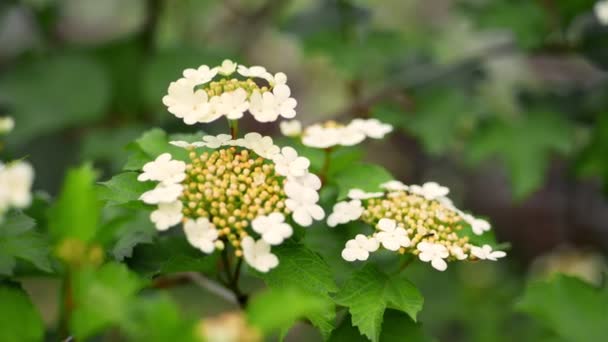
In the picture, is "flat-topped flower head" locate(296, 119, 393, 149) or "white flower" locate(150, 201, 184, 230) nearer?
"white flower" locate(150, 201, 184, 230)

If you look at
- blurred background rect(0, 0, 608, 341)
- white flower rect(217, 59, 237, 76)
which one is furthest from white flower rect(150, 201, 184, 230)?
blurred background rect(0, 0, 608, 341)

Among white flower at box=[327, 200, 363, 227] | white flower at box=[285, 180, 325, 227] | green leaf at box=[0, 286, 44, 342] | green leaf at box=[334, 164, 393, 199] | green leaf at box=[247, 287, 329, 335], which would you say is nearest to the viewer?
green leaf at box=[247, 287, 329, 335]

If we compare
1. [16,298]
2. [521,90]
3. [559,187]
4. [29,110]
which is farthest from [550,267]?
[16,298]

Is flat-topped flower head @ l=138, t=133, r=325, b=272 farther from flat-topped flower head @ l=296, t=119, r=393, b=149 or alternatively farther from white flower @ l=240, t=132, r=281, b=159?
flat-topped flower head @ l=296, t=119, r=393, b=149

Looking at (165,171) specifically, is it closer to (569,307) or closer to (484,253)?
(484,253)

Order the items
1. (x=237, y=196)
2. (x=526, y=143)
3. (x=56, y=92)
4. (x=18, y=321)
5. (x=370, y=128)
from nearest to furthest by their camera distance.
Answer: (x=18, y=321), (x=237, y=196), (x=370, y=128), (x=526, y=143), (x=56, y=92)

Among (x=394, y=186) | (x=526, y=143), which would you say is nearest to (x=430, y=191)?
(x=394, y=186)

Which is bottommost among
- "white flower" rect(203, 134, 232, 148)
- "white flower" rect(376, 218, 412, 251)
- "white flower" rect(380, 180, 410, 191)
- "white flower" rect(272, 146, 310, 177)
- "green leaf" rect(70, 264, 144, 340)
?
"green leaf" rect(70, 264, 144, 340)

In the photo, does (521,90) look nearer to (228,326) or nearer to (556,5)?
(556,5)
